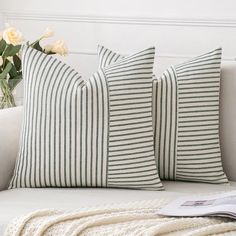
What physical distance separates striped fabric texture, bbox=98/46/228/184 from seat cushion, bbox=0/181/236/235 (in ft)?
0.19

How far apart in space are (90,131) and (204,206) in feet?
1.73

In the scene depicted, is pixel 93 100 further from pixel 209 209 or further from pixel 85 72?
pixel 85 72

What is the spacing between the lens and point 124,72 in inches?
102

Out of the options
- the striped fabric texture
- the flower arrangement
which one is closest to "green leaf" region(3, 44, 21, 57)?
the flower arrangement

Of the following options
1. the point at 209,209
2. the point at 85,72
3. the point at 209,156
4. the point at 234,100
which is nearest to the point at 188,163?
the point at 209,156

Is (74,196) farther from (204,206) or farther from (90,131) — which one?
(204,206)

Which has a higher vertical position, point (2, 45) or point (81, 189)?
point (2, 45)

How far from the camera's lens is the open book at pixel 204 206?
6.94 feet

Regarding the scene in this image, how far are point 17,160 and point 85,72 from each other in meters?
1.62

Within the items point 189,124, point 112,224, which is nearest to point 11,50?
point 189,124

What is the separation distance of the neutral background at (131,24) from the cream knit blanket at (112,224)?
1.77 metres

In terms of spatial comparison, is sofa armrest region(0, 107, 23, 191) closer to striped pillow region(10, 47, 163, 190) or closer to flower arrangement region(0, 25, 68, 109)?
striped pillow region(10, 47, 163, 190)

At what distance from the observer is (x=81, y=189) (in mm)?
2559

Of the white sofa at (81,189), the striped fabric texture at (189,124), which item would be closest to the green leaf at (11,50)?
the white sofa at (81,189)
